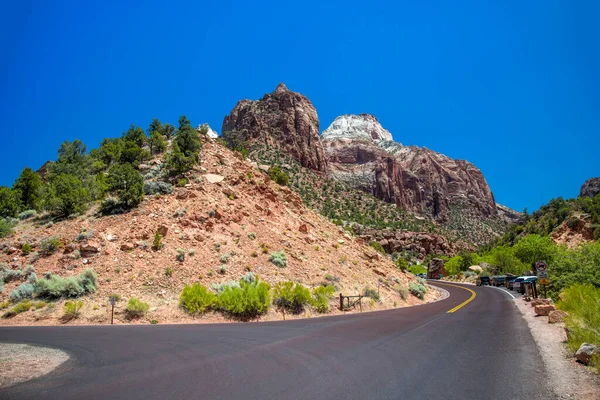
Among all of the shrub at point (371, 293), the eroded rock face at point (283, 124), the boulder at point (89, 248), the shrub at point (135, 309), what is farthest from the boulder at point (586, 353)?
the eroded rock face at point (283, 124)

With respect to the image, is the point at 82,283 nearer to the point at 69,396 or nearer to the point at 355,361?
the point at 69,396

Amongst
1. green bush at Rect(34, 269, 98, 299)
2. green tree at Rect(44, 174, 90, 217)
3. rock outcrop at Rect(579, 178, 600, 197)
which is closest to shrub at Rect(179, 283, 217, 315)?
green bush at Rect(34, 269, 98, 299)

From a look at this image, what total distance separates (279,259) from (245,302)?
24.8 feet

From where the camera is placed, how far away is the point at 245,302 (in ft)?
61.4

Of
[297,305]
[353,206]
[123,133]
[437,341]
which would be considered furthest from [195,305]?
[353,206]

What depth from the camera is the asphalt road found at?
19.6ft

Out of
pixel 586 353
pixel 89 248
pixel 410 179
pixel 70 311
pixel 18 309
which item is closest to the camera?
pixel 586 353

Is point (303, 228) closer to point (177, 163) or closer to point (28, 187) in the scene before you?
point (177, 163)

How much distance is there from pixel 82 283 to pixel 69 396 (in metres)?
15.9

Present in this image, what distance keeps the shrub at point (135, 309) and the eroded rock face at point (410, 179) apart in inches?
5654

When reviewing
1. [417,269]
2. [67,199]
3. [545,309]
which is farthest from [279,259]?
[417,269]

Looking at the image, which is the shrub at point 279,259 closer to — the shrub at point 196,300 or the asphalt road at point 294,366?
the shrub at point 196,300

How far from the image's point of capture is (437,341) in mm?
10766

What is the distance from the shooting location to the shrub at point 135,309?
17.7m
